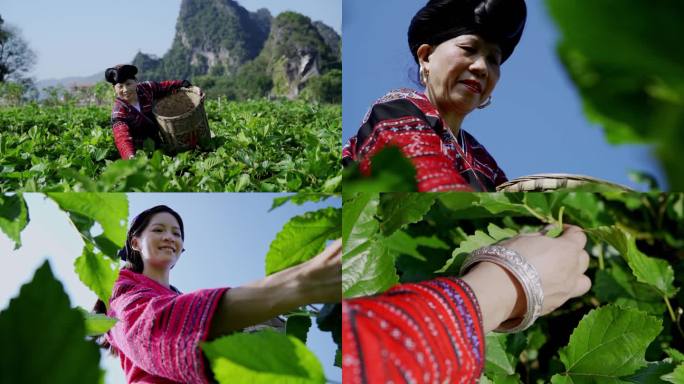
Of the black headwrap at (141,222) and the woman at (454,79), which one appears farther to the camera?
the woman at (454,79)

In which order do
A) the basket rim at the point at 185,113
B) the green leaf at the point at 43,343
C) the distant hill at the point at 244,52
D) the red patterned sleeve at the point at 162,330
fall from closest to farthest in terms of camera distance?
1. the green leaf at the point at 43,343
2. the red patterned sleeve at the point at 162,330
3. the basket rim at the point at 185,113
4. the distant hill at the point at 244,52

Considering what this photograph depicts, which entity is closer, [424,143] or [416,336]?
[416,336]

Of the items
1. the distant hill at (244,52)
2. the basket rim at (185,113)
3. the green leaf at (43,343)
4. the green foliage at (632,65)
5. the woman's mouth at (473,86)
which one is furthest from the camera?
the distant hill at (244,52)

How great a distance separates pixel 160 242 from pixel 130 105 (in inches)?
19.7

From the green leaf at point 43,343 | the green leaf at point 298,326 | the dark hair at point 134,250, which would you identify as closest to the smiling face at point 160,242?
the dark hair at point 134,250

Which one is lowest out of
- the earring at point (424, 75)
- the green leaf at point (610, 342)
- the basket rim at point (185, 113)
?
the green leaf at point (610, 342)

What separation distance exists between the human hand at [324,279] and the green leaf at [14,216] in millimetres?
251

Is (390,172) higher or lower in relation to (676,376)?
higher

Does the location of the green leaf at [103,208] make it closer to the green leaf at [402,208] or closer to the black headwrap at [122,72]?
the green leaf at [402,208]

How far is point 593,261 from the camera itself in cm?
65

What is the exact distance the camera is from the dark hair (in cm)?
57

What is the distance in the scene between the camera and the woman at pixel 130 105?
1.01m

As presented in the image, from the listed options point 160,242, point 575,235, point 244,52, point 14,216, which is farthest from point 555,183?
point 244,52

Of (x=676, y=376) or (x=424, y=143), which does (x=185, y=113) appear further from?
(x=676, y=376)
